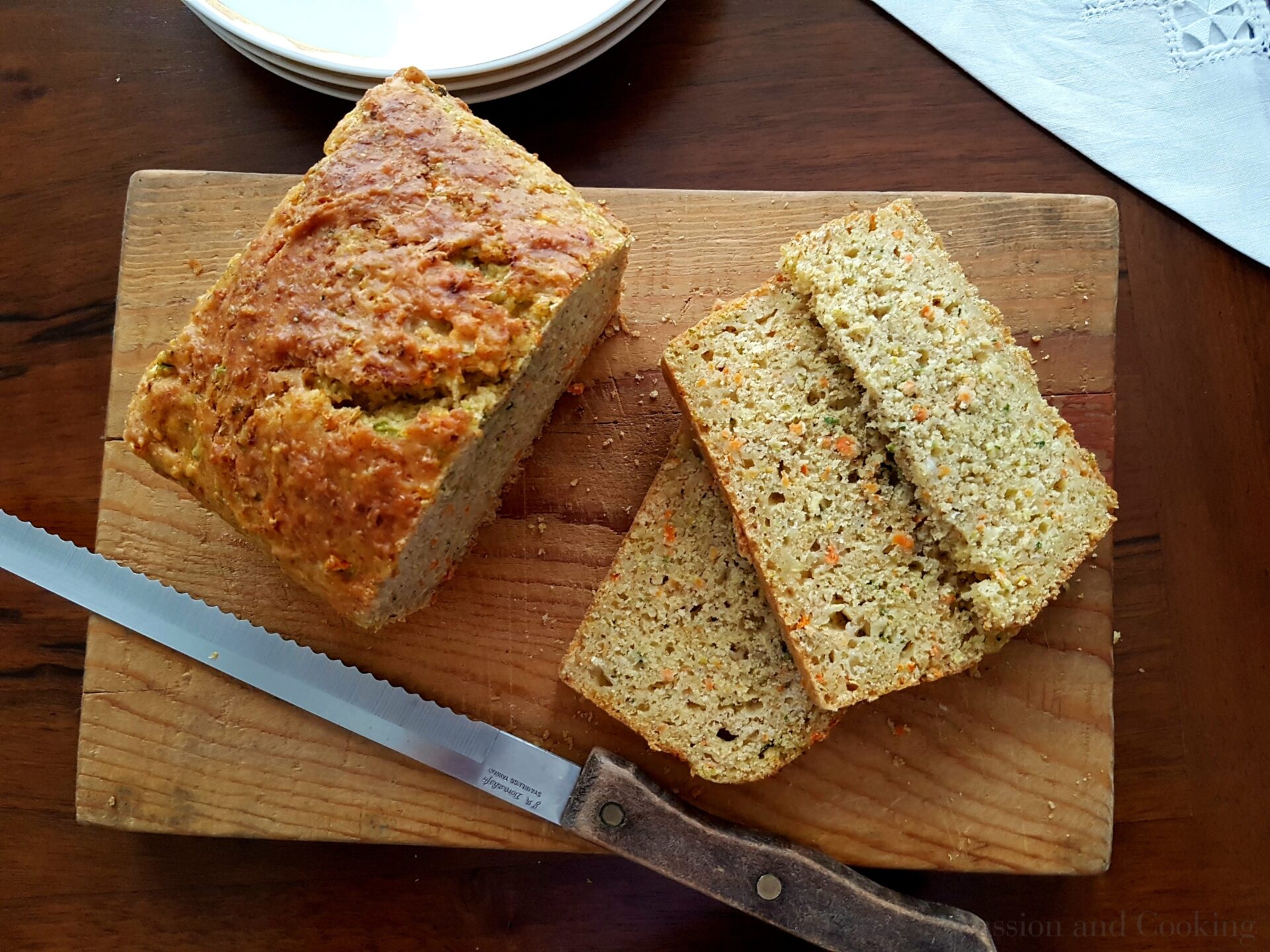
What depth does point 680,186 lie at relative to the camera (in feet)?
9.96

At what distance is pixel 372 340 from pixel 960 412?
1585 millimetres

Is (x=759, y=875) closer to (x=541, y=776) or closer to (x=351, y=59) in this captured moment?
(x=541, y=776)

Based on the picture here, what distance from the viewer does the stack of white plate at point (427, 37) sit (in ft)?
8.85

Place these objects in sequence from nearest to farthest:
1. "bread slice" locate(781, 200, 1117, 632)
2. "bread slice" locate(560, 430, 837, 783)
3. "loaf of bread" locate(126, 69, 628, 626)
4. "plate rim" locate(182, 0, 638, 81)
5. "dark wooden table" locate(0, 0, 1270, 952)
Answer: "loaf of bread" locate(126, 69, 628, 626) < "bread slice" locate(781, 200, 1117, 632) < "bread slice" locate(560, 430, 837, 783) < "plate rim" locate(182, 0, 638, 81) < "dark wooden table" locate(0, 0, 1270, 952)

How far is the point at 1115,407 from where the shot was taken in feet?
9.83

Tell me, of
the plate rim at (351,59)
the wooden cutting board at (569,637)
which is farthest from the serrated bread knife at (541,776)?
the plate rim at (351,59)

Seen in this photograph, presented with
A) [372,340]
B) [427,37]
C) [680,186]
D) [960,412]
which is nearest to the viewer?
[372,340]

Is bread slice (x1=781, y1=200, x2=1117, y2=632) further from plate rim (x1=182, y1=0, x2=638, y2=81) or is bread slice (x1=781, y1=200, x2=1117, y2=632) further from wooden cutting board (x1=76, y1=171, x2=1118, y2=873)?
plate rim (x1=182, y1=0, x2=638, y2=81)

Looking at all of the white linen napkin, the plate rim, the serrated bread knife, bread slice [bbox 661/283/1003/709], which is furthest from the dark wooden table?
bread slice [bbox 661/283/1003/709]

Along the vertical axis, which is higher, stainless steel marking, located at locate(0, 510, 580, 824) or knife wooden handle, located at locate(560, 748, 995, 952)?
stainless steel marking, located at locate(0, 510, 580, 824)

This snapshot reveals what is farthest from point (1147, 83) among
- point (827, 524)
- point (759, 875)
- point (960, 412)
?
point (759, 875)

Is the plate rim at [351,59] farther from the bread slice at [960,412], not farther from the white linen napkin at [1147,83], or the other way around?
the white linen napkin at [1147,83]

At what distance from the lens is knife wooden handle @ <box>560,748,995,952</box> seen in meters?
2.46

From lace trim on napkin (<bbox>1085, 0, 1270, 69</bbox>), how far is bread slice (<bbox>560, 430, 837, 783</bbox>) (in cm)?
215
